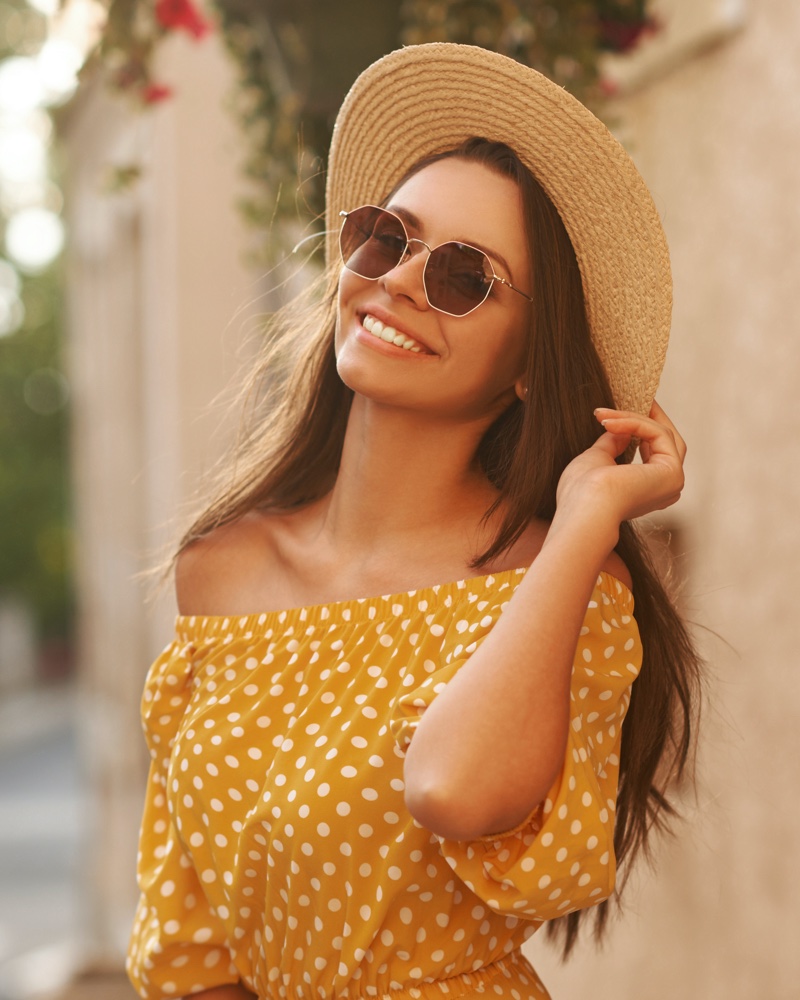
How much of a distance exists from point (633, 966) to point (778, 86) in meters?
2.20

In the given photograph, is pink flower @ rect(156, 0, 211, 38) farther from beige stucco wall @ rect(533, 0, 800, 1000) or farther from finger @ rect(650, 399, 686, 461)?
finger @ rect(650, 399, 686, 461)

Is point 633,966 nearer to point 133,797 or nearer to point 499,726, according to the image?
point 499,726

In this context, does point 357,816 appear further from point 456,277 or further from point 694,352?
point 694,352

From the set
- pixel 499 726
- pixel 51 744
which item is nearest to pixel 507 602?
pixel 499 726

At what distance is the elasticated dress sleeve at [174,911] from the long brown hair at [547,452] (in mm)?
276

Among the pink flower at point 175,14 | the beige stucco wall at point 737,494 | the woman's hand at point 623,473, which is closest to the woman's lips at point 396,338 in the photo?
the woman's hand at point 623,473

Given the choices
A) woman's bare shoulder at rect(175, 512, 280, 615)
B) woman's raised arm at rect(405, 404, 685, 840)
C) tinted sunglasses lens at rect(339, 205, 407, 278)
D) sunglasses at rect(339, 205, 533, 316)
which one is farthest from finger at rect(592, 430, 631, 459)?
woman's bare shoulder at rect(175, 512, 280, 615)

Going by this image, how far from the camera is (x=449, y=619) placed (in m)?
1.65

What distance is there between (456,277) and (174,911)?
1.05 meters

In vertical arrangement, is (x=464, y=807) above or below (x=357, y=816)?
above

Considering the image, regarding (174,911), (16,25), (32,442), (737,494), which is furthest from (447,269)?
(32,442)

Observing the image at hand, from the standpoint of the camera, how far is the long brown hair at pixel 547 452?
5.50ft

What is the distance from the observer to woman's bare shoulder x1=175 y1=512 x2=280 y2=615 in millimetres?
1949

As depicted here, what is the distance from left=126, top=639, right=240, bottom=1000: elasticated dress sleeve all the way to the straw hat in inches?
31.7
